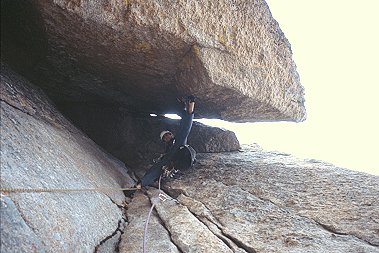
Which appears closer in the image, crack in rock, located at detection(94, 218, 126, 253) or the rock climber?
crack in rock, located at detection(94, 218, 126, 253)

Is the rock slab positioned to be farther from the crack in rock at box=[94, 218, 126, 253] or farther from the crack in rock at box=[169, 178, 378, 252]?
the crack in rock at box=[94, 218, 126, 253]

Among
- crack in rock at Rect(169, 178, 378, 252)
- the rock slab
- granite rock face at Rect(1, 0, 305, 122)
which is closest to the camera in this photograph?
crack in rock at Rect(169, 178, 378, 252)

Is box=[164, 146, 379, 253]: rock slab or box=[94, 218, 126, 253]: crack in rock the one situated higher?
box=[164, 146, 379, 253]: rock slab

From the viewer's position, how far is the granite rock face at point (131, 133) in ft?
22.4

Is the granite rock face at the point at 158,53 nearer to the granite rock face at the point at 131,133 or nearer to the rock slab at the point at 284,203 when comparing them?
the granite rock face at the point at 131,133

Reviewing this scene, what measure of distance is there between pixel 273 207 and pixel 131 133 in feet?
13.1

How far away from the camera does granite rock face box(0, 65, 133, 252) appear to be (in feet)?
7.62

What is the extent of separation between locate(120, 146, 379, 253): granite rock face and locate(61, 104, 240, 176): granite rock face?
125 cm

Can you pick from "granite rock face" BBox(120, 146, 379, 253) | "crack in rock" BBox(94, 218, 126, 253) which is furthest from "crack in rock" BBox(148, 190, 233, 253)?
"crack in rock" BBox(94, 218, 126, 253)

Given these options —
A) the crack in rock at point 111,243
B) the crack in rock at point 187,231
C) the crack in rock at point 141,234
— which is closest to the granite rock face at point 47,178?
the crack in rock at point 111,243

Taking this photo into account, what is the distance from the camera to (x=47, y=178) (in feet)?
9.56

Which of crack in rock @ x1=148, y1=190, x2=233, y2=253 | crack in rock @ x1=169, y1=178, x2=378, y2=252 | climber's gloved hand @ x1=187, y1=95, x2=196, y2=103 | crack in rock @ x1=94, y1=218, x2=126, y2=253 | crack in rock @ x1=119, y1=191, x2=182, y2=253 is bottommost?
crack in rock @ x1=94, y1=218, x2=126, y2=253

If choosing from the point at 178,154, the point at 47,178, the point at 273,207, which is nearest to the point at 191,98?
the point at 178,154

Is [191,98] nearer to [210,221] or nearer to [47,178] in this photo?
[210,221]
